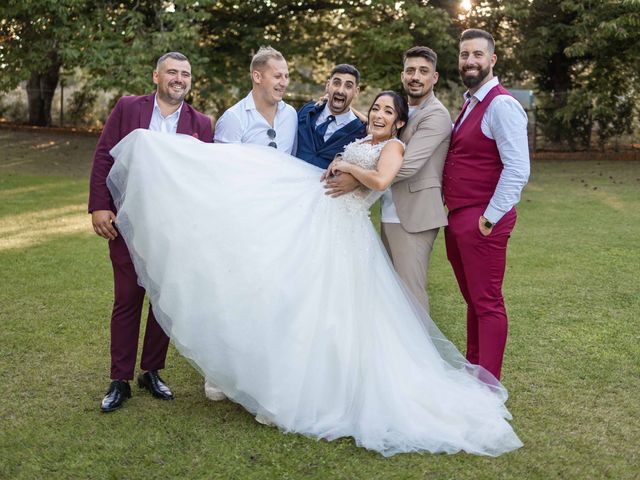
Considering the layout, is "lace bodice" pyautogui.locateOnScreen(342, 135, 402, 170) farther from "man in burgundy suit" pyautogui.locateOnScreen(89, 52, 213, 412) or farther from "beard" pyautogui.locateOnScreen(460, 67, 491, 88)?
"man in burgundy suit" pyautogui.locateOnScreen(89, 52, 213, 412)

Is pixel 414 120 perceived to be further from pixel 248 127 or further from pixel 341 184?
pixel 248 127

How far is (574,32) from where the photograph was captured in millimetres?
19000

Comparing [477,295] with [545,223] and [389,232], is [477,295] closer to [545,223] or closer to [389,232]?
[389,232]

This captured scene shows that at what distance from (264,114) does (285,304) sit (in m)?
1.39

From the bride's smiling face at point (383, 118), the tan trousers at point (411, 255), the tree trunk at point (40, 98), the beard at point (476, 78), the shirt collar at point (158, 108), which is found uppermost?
the beard at point (476, 78)

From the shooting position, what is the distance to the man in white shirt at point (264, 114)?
480 cm

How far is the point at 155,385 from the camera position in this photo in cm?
489

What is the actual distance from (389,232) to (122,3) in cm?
1397

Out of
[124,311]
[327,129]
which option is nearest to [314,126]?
[327,129]

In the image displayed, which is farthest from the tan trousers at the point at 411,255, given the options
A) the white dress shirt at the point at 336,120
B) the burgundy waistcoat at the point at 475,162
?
the white dress shirt at the point at 336,120

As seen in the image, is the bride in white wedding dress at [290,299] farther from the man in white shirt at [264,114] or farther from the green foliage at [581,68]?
the green foliage at [581,68]

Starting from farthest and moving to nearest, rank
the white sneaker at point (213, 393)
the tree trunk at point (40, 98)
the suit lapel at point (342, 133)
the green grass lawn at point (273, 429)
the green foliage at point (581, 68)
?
the tree trunk at point (40, 98) → the green foliage at point (581, 68) → the suit lapel at point (342, 133) → the white sneaker at point (213, 393) → the green grass lawn at point (273, 429)

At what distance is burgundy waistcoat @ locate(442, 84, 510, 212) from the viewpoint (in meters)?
4.58

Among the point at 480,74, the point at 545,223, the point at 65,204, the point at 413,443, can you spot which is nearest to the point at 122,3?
the point at 65,204
